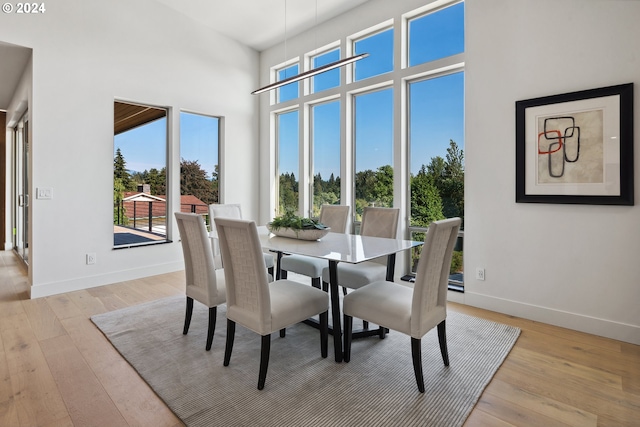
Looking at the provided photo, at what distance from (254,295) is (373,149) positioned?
2.93m

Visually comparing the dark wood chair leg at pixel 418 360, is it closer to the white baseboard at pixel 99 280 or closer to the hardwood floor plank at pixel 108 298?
the hardwood floor plank at pixel 108 298

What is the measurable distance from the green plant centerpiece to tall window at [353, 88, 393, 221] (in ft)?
5.42

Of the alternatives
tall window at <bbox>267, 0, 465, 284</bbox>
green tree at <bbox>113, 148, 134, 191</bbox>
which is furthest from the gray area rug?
green tree at <bbox>113, 148, 134, 191</bbox>

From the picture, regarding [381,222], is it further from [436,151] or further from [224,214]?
[224,214]

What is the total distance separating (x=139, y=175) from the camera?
14.8 ft

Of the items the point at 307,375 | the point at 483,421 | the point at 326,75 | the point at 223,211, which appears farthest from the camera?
the point at 326,75

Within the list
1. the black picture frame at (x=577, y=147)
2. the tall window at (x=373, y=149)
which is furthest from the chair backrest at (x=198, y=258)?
the black picture frame at (x=577, y=147)

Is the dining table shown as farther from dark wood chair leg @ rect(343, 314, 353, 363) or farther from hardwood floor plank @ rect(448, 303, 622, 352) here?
hardwood floor plank @ rect(448, 303, 622, 352)

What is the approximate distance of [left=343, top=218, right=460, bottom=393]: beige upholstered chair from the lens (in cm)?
189

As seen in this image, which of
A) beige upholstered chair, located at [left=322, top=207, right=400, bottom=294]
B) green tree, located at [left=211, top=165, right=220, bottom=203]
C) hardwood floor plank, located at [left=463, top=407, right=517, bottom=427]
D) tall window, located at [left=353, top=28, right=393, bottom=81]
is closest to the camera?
hardwood floor plank, located at [left=463, top=407, right=517, bottom=427]

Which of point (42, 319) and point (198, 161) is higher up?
point (198, 161)

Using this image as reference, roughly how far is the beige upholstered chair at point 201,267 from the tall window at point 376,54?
307 cm

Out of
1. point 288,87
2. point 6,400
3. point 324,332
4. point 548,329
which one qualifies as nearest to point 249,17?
point 288,87

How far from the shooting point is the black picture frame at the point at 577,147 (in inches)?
102
